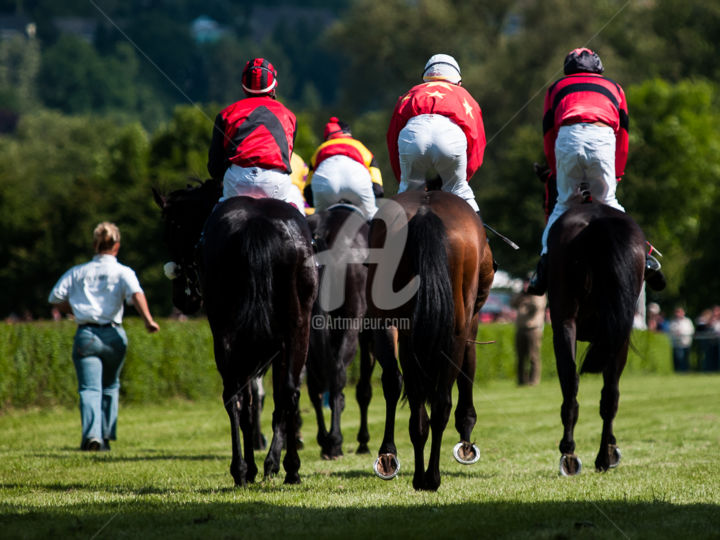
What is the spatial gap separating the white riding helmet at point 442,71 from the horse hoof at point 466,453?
2773 mm

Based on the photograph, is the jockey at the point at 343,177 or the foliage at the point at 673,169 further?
the foliage at the point at 673,169

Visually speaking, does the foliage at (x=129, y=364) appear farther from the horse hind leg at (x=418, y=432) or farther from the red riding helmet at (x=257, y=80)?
the horse hind leg at (x=418, y=432)

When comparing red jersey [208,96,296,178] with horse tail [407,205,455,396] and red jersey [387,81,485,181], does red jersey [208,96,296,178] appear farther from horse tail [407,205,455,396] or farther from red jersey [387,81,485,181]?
horse tail [407,205,455,396]

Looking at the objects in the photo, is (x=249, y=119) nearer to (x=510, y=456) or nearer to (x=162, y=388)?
(x=510, y=456)

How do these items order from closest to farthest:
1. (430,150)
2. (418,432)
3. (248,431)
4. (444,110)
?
(418,432) → (248,431) → (430,150) → (444,110)

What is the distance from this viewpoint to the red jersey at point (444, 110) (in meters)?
8.30

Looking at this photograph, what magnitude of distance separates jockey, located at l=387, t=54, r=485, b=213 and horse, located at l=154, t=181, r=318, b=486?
1004 mm

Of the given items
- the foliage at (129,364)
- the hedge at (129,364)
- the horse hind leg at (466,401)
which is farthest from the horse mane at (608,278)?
the foliage at (129,364)

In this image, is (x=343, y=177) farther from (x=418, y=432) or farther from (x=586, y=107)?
(x=418, y=432)

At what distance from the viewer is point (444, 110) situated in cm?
827

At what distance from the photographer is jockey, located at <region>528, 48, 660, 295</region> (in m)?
8.67

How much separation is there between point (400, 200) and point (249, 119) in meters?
1.42

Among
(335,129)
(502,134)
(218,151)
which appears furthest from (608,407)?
(502,134)

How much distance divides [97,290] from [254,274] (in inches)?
178
